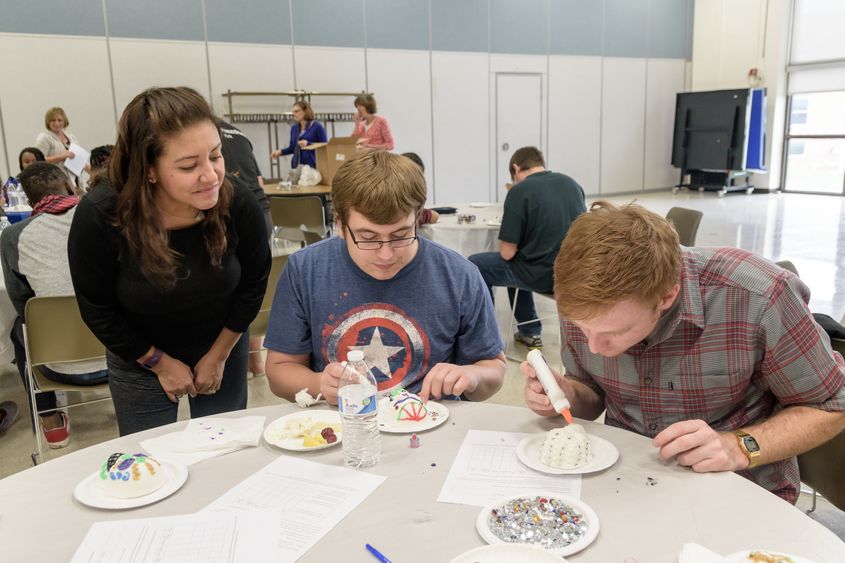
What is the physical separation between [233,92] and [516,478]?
830 cm

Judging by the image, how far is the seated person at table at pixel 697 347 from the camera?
3.85 ft

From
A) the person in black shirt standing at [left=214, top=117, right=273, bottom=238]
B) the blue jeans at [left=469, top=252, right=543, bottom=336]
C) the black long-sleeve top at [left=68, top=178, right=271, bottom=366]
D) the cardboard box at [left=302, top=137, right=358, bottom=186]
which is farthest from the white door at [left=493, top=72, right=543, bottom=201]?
the black long-sleeve top at [left=68, top=178, right=271, bottom=366]

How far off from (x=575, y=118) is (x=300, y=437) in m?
11.2

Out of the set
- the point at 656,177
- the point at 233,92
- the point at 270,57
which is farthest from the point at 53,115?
the point at 656,177

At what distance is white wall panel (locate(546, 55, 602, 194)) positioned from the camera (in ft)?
37.4

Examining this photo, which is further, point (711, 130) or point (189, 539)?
point (711, 130)

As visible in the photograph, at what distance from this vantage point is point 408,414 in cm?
150

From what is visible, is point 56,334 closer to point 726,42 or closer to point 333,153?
point 333,153

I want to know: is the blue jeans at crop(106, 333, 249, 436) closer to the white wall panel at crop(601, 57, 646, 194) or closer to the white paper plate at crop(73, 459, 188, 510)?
the white paper plate at crop(73, 459, 188, 510)

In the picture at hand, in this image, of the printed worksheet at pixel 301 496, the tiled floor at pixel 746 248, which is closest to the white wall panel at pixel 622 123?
the tiled floor at pixel 746 248

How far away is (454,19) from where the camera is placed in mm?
10102

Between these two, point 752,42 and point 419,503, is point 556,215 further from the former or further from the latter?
point 752,42

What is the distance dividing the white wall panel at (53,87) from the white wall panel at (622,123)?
27.6 feet

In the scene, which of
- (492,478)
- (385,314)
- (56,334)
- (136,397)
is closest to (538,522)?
(492,478)
